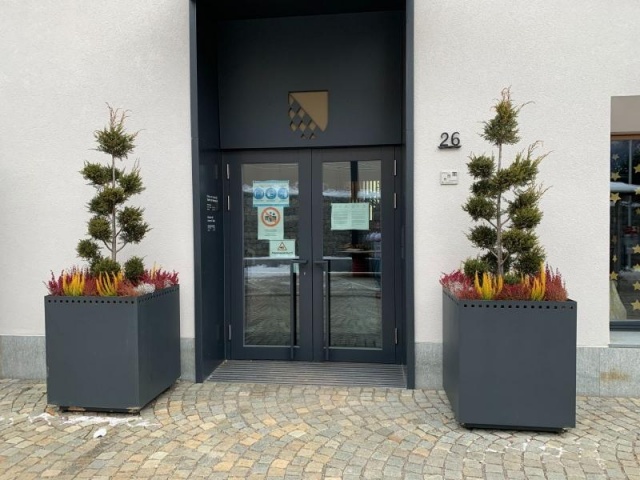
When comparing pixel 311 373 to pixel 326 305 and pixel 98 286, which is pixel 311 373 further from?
pixel 98 286

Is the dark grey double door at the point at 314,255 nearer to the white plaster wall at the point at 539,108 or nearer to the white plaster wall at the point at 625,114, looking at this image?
the white plaster wall at the point at 539,108

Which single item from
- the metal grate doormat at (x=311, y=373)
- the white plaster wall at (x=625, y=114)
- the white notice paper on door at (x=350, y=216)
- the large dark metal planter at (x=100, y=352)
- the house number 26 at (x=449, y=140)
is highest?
the white plaster wall at (x=625, y=114)

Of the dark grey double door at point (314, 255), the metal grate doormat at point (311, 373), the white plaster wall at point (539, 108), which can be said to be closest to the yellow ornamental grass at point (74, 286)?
the metal grate doormat at point (311, 373)

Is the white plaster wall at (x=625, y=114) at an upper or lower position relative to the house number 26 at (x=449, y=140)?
upper

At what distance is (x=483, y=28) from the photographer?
450cm

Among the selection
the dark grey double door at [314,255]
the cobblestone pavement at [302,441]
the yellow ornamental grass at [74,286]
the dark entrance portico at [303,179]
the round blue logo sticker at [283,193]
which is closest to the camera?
the cobblestone pavement at [302,441]

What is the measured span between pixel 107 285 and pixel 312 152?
8.10 feet

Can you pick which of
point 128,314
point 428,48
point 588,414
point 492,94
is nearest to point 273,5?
point 428,48

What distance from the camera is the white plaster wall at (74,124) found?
4879 millimetres

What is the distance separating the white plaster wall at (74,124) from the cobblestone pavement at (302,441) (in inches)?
48.1

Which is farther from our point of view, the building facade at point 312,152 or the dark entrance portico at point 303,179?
the dark entrance portico at point 303,179

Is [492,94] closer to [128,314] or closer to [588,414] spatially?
[588,414]

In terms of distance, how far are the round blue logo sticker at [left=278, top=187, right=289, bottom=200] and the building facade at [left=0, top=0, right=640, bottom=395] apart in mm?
47

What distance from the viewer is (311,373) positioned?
16.4ft
